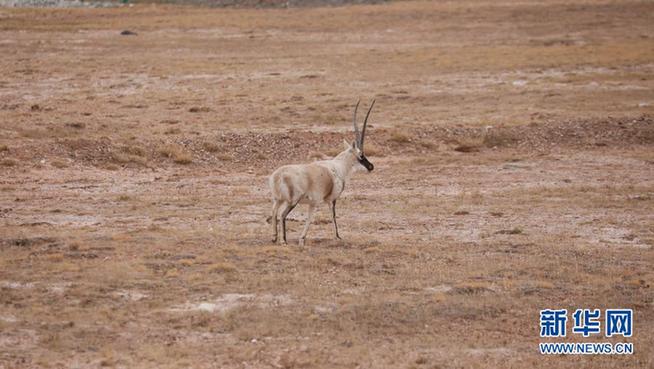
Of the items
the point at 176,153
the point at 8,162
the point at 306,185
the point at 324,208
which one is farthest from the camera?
the point at 176,153

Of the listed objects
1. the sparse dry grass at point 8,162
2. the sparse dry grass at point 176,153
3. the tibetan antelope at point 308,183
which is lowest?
the sparse dry grass at point 176,153

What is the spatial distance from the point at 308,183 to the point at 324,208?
4.95 metres

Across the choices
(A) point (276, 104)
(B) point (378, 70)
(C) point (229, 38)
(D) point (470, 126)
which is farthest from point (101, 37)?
(D) point (470, 126)

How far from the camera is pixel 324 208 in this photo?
21781 millimetres

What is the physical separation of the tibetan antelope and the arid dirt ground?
655mm

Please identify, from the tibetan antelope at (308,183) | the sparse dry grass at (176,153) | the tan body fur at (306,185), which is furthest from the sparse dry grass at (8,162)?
the tan body fur at (306,185)

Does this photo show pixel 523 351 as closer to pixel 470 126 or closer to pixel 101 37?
pixel 470 126

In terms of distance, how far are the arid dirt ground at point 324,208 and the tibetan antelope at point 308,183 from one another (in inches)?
25.8

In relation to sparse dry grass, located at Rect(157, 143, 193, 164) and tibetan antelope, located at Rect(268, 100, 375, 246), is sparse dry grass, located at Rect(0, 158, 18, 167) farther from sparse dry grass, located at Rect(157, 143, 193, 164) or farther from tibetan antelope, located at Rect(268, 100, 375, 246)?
tibetan antelope, located at Rect(268, 100, 375, 246)

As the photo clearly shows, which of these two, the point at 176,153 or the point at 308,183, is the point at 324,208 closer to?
the point at 308,183

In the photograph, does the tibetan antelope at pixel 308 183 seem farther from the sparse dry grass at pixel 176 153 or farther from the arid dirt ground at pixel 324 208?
the sparse dry grass at pixel 176 153

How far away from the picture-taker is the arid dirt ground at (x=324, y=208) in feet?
44.2

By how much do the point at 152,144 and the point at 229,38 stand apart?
108 ft

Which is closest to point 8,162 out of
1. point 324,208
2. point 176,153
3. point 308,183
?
point 176,153
